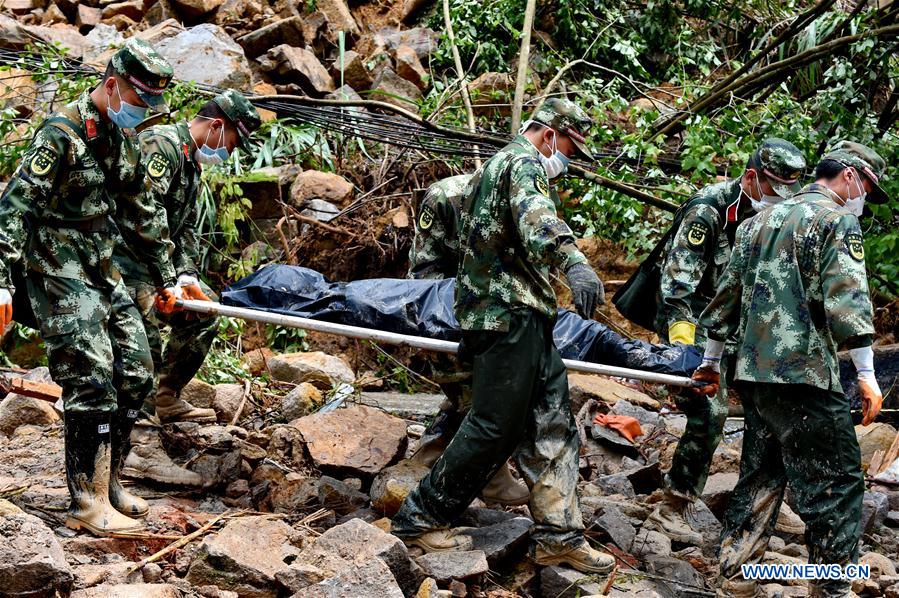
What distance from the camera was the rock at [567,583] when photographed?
442cm

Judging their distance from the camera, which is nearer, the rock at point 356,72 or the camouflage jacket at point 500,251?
the camouflage jacket at point 500,251

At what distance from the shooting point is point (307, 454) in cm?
566

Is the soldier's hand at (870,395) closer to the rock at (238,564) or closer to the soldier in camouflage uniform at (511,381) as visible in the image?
the soldier in camouflage uniform at (511,381)

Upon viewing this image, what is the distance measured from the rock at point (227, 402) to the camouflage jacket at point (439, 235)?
5.59 ft

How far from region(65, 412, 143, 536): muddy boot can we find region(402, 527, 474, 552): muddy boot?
1.24 meters

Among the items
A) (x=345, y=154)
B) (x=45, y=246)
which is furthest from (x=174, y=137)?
(x=345, y=154)

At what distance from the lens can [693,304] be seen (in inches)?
215

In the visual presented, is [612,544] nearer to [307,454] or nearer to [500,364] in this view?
[500,364]

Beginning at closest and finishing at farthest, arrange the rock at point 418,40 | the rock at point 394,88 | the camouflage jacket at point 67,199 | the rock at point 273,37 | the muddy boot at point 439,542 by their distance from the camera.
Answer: the camouflage jacket at point 67,199 → the muddy boot at point 439,542 → the rock at point 394,88 → the rock at point 273,37 → the rock at point 418,40

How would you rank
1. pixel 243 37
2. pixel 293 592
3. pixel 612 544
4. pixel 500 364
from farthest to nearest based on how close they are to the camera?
1. pixel 243 37
2. pixel 612 544
3. pixel 500 364
4. pixel 293 592

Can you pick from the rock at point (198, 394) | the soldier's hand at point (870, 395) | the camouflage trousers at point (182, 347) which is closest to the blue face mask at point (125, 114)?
the camouflage trousers at point (182, 347)

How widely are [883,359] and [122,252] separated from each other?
216 inches

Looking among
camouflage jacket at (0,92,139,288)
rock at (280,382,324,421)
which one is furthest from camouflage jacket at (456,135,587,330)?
rock at (280,382,324,421)

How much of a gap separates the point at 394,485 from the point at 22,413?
268 cm
